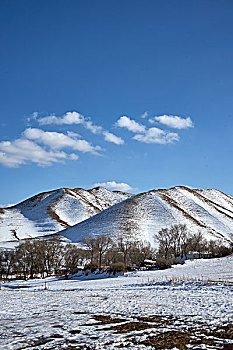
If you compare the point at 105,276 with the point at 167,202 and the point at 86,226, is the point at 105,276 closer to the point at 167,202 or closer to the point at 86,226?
the point at 86,226

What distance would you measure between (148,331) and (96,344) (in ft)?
6.16

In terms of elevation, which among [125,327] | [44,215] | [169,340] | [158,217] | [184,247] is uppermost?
[44,215]

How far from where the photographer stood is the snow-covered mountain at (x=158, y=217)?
112 m

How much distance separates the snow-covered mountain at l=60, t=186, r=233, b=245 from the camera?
366ft

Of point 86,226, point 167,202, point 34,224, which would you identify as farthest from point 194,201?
point 34,224

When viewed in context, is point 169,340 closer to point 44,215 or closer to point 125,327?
point 125,327

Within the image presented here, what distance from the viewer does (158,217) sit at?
4906 inches

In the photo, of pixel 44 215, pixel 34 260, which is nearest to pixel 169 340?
pixel 34 260

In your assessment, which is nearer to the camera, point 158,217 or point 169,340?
point 169,340

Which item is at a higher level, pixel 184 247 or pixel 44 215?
pixel 44 215

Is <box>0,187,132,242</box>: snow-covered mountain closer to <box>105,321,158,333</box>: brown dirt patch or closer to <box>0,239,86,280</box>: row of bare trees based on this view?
<box>0,239,86,280</box>: row of bare trees

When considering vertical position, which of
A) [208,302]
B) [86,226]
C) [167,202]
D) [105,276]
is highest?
[167,202]

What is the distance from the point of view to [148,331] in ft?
28.6

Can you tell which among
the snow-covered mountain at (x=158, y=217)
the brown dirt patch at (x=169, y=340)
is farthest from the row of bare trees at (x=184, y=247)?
the brown dirt patch at (x=169, y=340)
